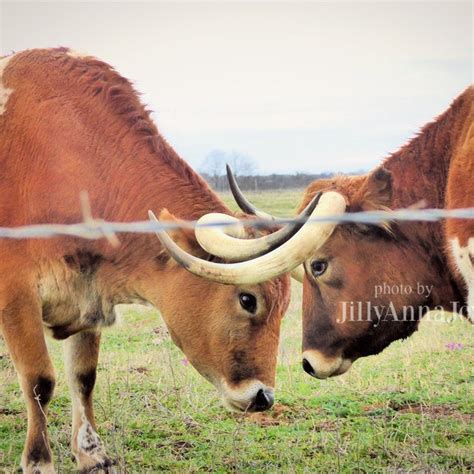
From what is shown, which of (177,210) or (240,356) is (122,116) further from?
(240,356)

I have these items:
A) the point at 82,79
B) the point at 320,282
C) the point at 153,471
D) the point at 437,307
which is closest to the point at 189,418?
the point at 153,471

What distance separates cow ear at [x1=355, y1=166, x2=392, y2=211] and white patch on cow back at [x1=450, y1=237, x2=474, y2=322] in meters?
0.49

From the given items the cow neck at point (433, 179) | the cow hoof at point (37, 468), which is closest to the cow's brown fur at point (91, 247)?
the cow hoof at point (37, 468)

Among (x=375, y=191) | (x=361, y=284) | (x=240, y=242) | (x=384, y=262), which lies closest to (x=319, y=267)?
(x=361, y=284)

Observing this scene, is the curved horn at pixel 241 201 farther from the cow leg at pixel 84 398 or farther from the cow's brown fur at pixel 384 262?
the cow leg at pixel 84 398

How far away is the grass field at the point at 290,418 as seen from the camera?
4.79 meters

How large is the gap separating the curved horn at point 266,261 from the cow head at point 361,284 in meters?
0.84

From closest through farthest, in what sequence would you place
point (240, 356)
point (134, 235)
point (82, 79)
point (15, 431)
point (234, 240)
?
point (234, 240), point (240, 356), point (134, 235), point (82, 79), point (15, 431)

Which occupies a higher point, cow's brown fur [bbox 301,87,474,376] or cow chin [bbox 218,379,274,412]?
cow's brown fur [bbox 301,87,474,376]

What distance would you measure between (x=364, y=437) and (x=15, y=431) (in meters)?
2.47

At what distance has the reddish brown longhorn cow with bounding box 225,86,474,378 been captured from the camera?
4.65 m

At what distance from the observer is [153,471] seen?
4691mm

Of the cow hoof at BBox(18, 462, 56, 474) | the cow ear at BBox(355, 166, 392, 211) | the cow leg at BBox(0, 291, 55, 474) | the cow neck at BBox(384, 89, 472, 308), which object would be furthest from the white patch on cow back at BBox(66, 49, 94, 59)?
Result: the cow hoof at BBox(18, 462, 56, 474)

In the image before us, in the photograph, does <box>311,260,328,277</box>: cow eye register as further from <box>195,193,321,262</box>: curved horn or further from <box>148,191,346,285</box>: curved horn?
<box>148,191,346,285</box>: curved horn
